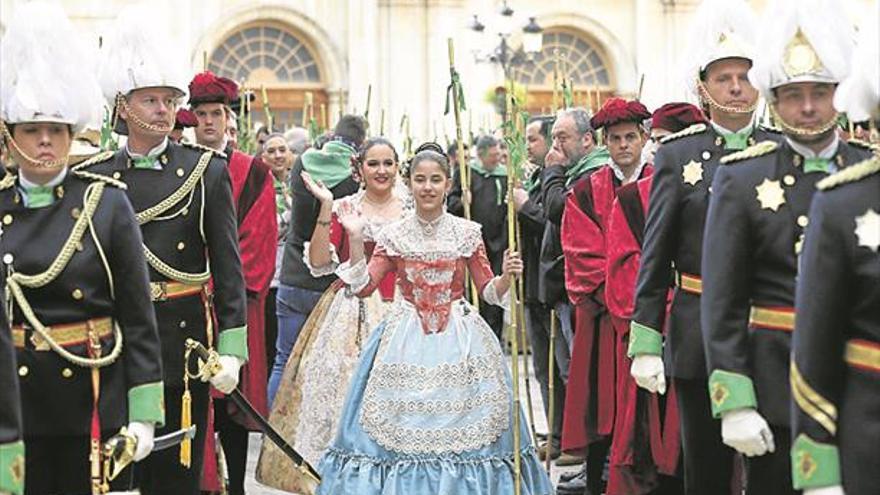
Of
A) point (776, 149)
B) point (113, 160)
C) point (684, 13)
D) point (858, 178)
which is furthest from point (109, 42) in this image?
point (684, 13)

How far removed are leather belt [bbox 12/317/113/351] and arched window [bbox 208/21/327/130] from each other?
2206 cm

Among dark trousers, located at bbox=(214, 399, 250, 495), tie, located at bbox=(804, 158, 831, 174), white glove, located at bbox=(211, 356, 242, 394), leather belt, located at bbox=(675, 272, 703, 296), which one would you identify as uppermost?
tie, located at bbox=(804, 158, 831, 174)

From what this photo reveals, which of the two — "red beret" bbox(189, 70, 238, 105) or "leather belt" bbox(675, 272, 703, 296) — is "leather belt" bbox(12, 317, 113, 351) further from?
"red beret" bbox(189, 70, 238, 105)

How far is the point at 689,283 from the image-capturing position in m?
5.98

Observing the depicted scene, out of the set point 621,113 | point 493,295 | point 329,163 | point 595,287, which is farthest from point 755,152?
point 329,163

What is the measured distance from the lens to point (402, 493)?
707 centimetres

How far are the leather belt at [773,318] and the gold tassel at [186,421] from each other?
2.07 metres

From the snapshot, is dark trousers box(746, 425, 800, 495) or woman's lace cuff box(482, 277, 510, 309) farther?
woman's lace cuff box(482, 277, 510, 309)

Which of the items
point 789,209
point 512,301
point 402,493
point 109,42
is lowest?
point 402,493

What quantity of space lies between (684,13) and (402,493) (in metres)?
22.6

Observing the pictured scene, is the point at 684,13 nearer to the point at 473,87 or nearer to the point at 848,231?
the point at 473,87

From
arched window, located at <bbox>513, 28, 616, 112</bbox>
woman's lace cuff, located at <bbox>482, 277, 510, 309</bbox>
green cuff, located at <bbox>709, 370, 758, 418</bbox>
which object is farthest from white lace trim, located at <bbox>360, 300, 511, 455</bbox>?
arched window, located at <bbox>513, 28, 616, 112</bbox>

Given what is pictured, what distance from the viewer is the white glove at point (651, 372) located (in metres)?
5.96

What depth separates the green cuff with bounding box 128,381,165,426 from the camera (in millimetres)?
5074
